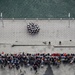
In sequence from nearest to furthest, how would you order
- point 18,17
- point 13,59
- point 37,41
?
point 13,59
point 37,41
point 18,17

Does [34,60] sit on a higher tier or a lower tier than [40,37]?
lower

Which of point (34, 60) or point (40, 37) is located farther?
point (40, 37)

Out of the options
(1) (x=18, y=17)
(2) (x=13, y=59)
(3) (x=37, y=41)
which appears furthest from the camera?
(1) (x=18, y=17)

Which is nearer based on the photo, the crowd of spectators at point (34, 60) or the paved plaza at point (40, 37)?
the crowd of spectators at point (34, 60)

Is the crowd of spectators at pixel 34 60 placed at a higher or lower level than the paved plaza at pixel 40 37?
lower

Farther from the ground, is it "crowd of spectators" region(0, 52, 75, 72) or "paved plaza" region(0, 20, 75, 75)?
"paved plaza" region(0, 20, 75, 75)

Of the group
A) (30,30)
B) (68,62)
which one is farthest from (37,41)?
(68,62)

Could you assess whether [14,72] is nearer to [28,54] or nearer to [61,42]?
[28,54]

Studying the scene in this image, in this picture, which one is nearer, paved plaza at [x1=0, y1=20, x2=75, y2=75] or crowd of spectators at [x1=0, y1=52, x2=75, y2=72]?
crowd of spectators at [x1=0, y1=52, x2=75, y2=72]
